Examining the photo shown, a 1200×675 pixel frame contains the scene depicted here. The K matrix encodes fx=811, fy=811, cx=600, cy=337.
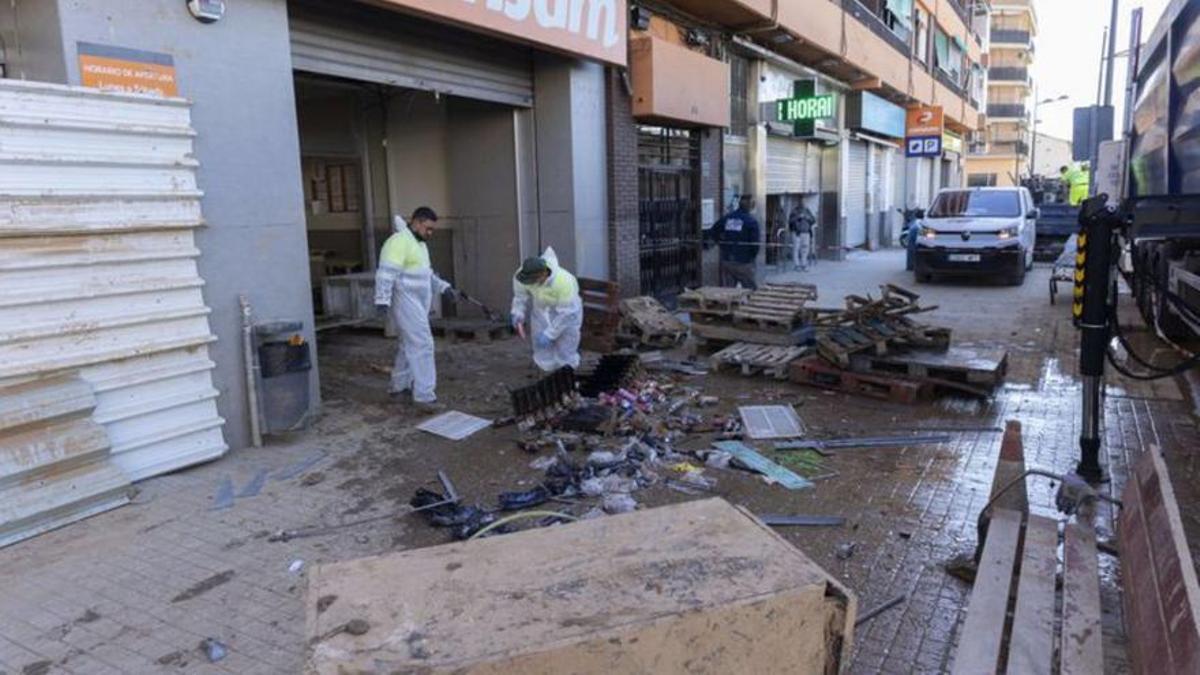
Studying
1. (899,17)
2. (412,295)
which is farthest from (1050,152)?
(412,295)

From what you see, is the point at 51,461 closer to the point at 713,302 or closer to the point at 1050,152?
the point at 713,302

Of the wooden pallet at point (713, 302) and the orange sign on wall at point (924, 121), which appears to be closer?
the wooden pallet at point (713, 302)

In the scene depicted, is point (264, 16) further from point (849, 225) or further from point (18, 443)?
point (849, 225)

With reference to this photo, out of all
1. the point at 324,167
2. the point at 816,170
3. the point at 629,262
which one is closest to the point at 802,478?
the point at 629,262

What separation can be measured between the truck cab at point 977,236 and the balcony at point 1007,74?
197 feet

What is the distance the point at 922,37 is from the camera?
90.7 feet

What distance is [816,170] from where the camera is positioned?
21.4 meters

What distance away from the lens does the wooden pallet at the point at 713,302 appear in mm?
9039

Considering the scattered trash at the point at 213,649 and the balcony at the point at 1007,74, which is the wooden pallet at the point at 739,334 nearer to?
the scattered trash at the point at 213,649

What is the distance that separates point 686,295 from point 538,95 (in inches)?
135

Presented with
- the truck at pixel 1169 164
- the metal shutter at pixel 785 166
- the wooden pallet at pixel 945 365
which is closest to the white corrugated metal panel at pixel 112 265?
the wooden pallet at pixel 945 365

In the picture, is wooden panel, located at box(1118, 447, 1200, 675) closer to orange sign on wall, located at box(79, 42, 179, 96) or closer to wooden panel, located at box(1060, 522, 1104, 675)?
wooden panel, located at box(1060, 522, 1104, 675)

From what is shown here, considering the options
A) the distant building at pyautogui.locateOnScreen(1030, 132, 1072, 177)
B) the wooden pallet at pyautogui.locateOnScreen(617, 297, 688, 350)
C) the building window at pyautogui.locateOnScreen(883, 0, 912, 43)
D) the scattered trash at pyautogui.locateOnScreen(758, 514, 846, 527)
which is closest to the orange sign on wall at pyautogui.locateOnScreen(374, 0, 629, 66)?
the wooden pallet at pyautogui.locateOnScreen(617, 297, 688, 350)

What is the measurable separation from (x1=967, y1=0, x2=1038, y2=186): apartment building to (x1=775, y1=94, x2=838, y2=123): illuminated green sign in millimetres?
54633
